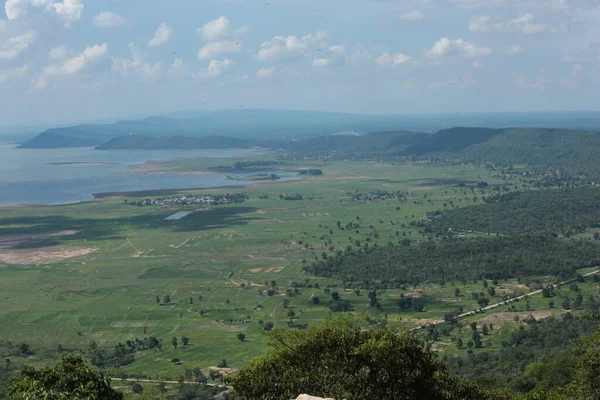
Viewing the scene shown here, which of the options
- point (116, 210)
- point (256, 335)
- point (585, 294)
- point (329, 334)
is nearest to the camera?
point (329, 334)

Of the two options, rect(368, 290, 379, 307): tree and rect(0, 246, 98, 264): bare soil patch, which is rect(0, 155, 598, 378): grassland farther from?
rect(368, 290, 379, 307): tree

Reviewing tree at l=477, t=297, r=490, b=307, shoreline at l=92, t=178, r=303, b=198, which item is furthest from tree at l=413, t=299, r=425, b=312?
shoreline at l=92, t=178, r=303, b=198

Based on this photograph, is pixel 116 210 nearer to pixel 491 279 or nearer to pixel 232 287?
pixel 232 287

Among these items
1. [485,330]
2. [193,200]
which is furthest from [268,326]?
[193,200]

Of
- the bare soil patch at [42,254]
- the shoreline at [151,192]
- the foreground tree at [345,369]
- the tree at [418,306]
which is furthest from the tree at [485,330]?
the shoreline at [151,192]

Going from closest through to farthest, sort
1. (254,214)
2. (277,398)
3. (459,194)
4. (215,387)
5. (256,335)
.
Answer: (277,398)
(215,387)
(256,335)
(254,214)
(459,194)

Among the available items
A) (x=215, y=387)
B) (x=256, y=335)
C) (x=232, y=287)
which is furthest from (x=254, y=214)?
(x=215, y=387)

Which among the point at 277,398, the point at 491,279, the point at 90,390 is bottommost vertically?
the point at 491,279
